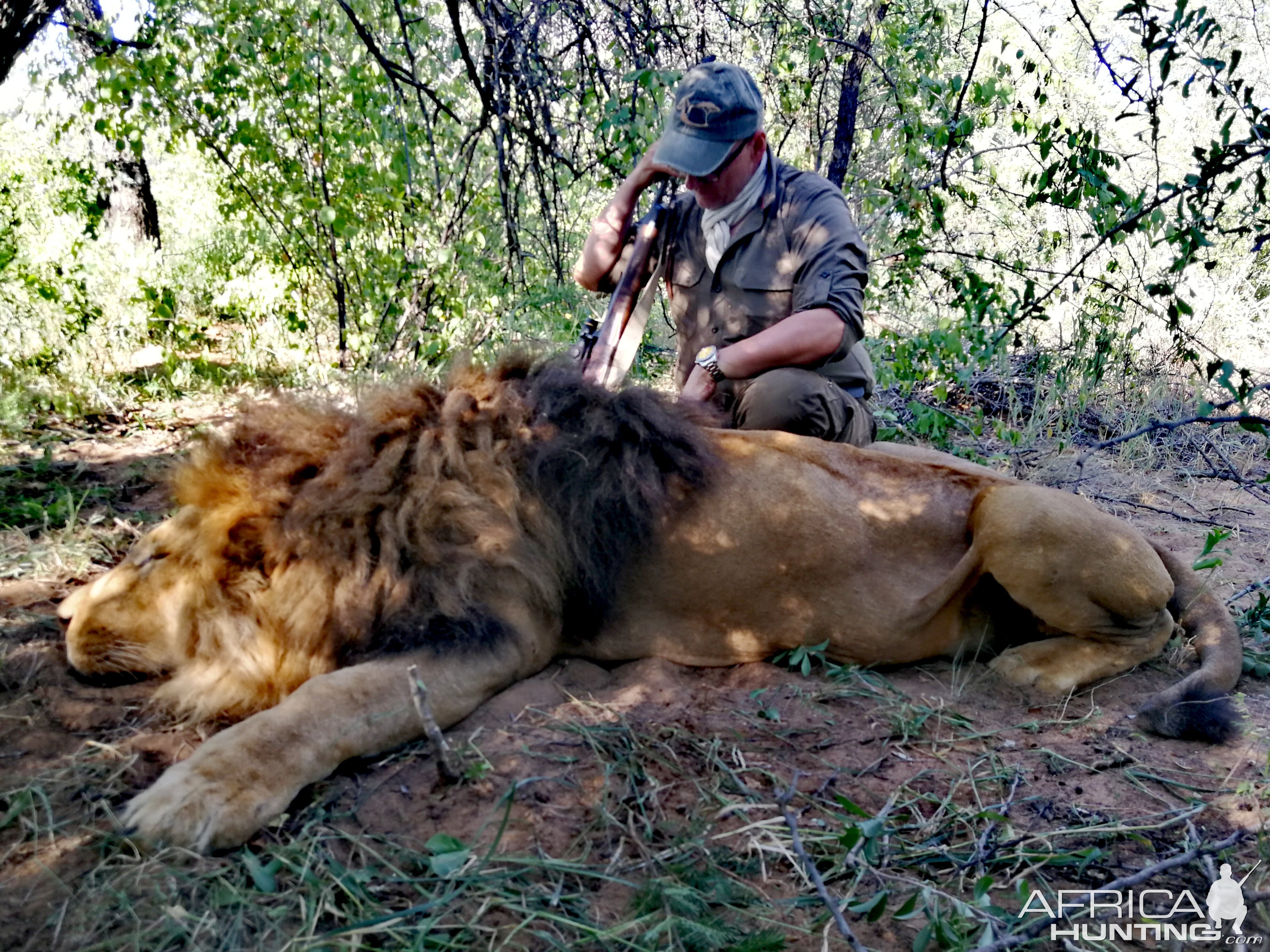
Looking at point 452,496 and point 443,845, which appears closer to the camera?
point 443,845

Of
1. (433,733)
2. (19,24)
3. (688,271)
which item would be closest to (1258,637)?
(688,271)

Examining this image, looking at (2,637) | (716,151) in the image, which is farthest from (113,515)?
(716,151)

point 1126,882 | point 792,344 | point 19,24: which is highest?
point 19,24

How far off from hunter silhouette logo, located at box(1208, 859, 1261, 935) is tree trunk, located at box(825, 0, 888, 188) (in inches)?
176

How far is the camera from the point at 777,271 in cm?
424

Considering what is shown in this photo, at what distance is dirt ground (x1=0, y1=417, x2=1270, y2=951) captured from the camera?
226 cm

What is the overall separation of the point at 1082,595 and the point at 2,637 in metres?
3.50

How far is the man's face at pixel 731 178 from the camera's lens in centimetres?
418

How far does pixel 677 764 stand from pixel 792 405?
1.72m

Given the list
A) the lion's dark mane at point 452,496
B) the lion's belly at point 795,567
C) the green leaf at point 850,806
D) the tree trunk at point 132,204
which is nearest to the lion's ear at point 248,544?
the lion's dark mane at point 452,496

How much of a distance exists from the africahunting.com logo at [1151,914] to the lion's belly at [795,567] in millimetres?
1241

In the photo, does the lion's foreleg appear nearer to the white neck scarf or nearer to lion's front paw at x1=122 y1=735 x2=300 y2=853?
lion's front paw at x1=122 y1=735 x2=300 y2=853

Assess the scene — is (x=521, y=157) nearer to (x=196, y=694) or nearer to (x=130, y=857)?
(x=196, y=694)

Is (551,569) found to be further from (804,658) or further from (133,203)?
(133,203)
